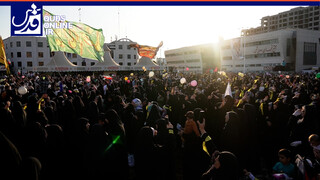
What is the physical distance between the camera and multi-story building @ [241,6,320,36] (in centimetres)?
7644

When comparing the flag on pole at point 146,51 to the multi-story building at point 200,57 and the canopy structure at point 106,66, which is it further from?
the multi-story building at point 200,57

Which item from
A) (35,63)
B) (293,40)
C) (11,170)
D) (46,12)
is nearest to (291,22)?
(293,40)

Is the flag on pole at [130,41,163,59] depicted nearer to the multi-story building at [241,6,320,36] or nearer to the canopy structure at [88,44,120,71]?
the canopy structure at [88,44,120,71]

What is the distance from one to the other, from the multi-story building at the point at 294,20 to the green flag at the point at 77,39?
86.8m

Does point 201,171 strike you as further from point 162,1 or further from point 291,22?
point 291,22

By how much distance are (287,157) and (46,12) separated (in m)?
10.1

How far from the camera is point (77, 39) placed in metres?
10.8

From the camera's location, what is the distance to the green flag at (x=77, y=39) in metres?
9.78

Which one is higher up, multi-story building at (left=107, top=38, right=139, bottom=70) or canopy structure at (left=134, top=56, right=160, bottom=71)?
multi-story building at (left=107, top=38, right=139, bottom=70)

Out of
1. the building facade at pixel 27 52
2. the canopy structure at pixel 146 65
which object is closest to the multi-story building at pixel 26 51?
the building facade at pixel 27 52

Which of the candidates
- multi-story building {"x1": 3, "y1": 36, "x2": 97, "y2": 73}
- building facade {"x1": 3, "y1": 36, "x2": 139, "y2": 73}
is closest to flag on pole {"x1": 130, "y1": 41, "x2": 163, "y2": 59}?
building facade {"x1": 3, "y1": 36, "x2": 139, "y2": 73}

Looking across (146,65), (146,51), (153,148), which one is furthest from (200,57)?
(153,148)

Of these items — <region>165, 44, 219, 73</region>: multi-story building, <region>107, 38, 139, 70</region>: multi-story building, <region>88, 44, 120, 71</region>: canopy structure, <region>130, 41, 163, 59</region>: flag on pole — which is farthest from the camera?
<region>165, 44, 219, 73</region>: multi-story building

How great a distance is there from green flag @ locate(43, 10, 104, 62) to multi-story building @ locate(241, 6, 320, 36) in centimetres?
8683
